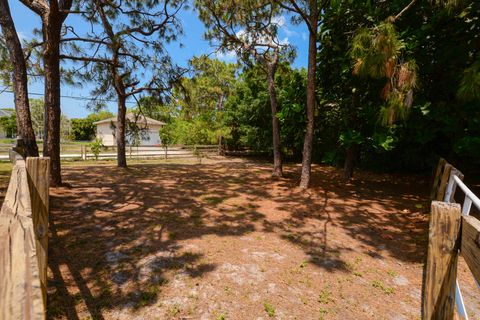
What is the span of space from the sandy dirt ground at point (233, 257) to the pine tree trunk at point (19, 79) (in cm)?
125

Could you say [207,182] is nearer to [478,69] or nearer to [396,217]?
[396,217]

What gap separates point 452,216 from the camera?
3.77 feet

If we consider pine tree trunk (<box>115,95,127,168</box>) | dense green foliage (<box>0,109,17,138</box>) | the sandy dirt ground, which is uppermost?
dense green foliage (<box>0,109,17,138</box>)

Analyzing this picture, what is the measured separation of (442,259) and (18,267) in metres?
1.68

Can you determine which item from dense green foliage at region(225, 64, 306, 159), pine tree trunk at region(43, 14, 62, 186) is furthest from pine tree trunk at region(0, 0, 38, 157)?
dense green foliage at region(225, 64, 306, 159)

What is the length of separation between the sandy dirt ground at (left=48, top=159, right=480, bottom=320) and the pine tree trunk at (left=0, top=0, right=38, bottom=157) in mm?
1253

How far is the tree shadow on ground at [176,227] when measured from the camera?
Result: 8.96ft

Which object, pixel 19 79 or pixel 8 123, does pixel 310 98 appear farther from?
pixel 8 123

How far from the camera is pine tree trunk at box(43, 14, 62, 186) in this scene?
562 centimetres

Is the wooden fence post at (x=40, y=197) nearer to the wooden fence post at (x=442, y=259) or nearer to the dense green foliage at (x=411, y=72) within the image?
the wooden fence post at (x=442, y=259)

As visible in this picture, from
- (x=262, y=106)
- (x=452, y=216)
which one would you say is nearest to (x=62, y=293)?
(x=452, y=216)

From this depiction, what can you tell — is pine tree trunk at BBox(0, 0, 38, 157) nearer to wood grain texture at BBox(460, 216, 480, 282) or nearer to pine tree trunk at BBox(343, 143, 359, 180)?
wood grain texture at BBox(460, 216, 480, 282)

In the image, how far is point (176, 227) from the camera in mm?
4254

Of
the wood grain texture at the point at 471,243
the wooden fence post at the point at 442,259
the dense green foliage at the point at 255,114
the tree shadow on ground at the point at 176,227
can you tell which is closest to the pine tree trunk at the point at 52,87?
the tree shadow on ground at the point at 176,227
